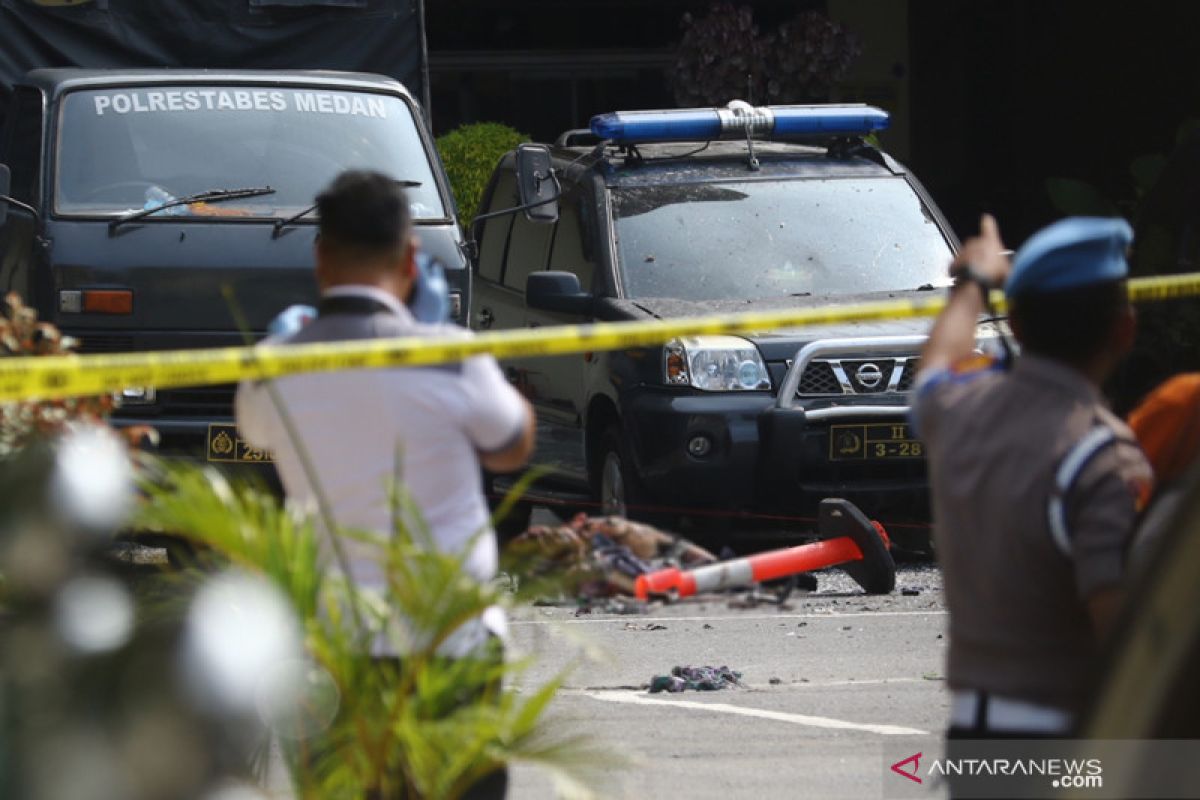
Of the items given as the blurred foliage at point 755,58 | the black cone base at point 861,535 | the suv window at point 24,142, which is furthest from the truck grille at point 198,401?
the blurred foliage at point 755,58

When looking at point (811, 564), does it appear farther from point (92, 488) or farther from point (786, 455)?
point (786, 455)

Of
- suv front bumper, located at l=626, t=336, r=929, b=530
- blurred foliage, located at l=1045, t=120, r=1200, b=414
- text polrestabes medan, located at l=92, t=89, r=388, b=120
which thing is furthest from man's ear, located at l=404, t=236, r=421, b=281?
text polrestabes medan, located at l=92, t=89, r=388, b=120

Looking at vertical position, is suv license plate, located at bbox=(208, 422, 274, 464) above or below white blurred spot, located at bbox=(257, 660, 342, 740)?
below

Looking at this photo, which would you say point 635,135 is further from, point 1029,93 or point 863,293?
point 1029,93

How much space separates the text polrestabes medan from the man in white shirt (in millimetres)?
6126

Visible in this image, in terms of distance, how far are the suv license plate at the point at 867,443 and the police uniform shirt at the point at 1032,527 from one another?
5.83 meters

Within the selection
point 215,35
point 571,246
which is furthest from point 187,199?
point 571,246

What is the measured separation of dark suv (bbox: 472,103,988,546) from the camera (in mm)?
9367

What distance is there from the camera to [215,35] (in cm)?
1118

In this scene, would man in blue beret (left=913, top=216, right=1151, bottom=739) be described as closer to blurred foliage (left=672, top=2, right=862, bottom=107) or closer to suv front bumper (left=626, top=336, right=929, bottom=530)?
suv front bumper (left=626, top=336, right=929, bottom=530)

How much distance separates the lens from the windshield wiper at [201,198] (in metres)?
9.23

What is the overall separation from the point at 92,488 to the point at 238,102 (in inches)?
265

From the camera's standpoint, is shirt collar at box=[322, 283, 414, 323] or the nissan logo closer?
shirt collar at box=[322, 283, 414, 323]

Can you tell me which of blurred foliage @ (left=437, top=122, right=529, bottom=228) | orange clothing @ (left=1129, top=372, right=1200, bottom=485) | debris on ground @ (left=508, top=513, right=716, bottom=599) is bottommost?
blurred foliage @ (left=437, top=122, right=529, bottom=228)
